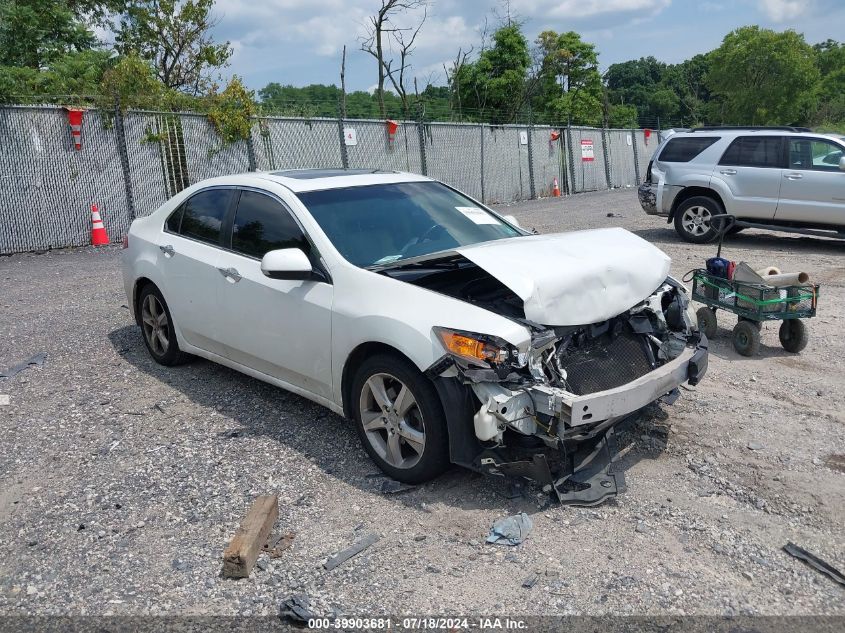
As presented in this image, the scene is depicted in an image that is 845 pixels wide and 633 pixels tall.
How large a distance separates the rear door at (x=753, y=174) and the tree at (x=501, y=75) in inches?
965

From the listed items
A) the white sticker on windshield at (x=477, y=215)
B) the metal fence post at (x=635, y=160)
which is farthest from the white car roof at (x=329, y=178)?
the metal fence post at (x=635, y=160)

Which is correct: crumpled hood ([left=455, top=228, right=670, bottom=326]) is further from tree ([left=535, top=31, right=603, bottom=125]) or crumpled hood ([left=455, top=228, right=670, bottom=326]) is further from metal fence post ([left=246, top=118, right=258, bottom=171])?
tree ([left=535, top=31, right=603, bottom=125])

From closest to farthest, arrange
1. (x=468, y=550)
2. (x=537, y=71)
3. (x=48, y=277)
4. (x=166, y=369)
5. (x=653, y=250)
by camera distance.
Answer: (x=468, y=550) < (x=653, y=250) < (x=166, y=369) < (x=48, y=277) < (x=537, y=71)

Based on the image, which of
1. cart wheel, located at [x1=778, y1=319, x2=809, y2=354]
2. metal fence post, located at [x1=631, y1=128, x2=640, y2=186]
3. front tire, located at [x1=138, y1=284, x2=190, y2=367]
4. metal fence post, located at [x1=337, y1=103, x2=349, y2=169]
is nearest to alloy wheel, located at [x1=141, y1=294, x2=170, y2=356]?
front tire, located at [x1=138, y1=284, x2=190, y2=367]

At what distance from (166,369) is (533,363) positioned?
371 centimetres

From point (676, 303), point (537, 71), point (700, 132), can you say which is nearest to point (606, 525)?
point (676, 303)

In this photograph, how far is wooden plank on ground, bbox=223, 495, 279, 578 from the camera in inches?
130

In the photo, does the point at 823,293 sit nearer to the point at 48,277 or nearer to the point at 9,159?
the point at 48,277

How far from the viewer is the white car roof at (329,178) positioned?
16.6 ft

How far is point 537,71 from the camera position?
37.5 m

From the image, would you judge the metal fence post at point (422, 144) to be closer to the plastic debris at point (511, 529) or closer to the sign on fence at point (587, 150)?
the sign on fence at point (587, 150)

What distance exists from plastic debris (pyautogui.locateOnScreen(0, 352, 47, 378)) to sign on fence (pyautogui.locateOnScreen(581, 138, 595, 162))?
2377 cm

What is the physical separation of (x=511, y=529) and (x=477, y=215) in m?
2.54

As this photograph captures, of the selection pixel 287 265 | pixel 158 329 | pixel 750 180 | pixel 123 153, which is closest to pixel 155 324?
pixel 158 329
